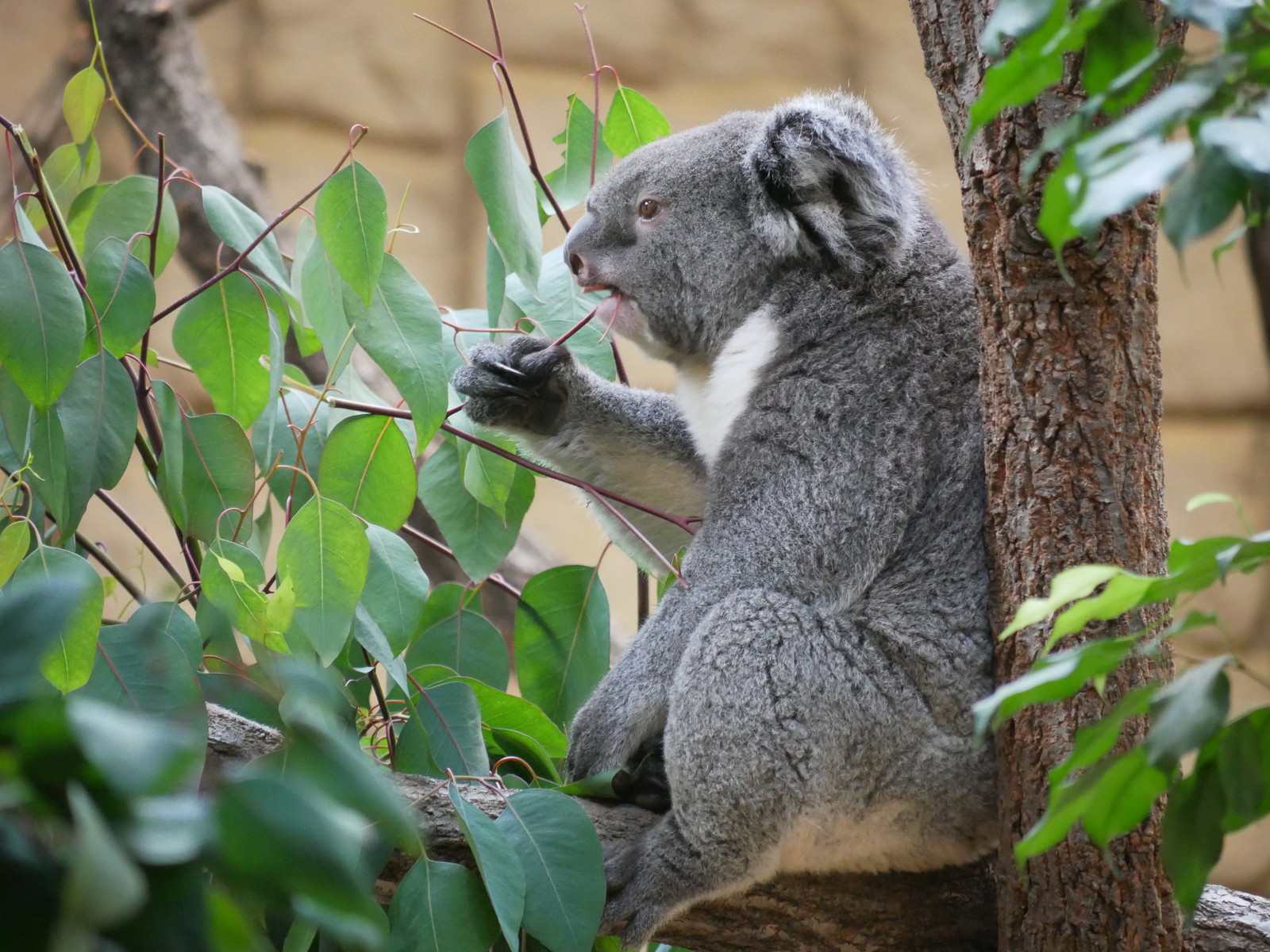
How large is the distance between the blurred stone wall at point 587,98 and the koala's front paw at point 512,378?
5137 millimetres

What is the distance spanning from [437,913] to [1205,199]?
167 cm

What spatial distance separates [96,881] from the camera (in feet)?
1.66

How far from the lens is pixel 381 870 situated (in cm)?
209

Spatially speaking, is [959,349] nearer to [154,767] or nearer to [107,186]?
[107,186]

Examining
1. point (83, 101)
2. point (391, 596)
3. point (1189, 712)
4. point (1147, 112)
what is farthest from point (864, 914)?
point (83, 101)

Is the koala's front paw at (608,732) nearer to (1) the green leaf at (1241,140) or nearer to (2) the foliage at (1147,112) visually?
(2) the foliage at (1147,112)

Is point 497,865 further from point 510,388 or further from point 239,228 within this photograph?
point 239,228

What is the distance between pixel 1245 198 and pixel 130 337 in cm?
211

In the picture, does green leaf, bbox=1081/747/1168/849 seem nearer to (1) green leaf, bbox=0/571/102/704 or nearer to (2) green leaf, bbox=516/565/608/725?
(1) green leaf, bbox=0/571/102/704

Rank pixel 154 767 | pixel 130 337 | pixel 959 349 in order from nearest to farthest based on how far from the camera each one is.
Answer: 1. pixel 154 767
2. pixel 130 337
3. pixel 959 349

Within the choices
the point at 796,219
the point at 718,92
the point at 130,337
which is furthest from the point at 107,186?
the point at 718,92

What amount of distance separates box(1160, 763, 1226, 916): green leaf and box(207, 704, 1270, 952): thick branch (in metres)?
1.38

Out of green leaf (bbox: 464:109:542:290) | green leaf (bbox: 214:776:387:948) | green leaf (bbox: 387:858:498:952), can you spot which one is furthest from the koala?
green leaf (bbox: 214:776:387:948)

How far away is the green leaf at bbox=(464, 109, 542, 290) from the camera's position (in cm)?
257
